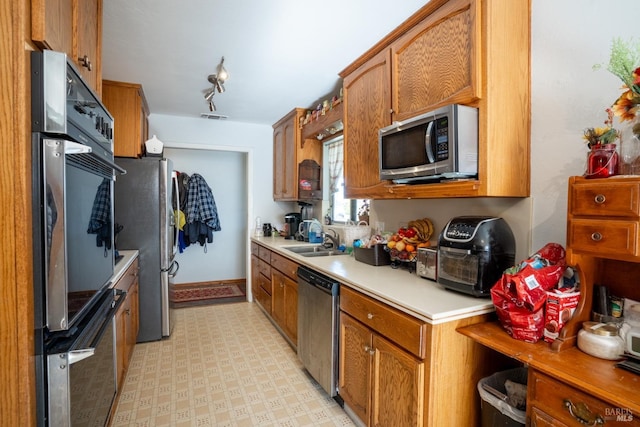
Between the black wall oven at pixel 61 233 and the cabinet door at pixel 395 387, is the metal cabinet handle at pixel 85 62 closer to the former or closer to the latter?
the black wall oven at pixel 61 233

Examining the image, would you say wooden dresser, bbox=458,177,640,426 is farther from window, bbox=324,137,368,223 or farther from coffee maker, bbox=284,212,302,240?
coffee maker, bbox=284,212,302,240

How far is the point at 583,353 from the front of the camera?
1.10 m

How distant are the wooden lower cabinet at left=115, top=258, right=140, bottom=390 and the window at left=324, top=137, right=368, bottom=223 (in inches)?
79.1

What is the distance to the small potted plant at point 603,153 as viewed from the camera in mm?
1080

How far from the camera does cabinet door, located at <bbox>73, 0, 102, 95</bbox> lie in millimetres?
1189

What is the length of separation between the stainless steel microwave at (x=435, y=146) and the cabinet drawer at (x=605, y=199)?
1.44ft

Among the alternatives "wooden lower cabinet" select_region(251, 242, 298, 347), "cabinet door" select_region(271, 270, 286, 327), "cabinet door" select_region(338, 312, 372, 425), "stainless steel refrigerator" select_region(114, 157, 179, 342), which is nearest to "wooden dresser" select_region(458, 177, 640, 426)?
"cabinet door" select_region(338, 312, 372, 425)

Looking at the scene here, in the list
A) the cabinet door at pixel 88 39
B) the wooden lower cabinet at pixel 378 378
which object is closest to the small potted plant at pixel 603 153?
the wooden lower cabinet at pixel 378 378

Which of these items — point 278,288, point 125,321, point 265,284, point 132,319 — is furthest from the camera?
point 265,284

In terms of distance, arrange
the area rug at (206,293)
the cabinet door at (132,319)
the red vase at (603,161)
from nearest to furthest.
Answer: the red vase at (603,161) < the cabinet door at (132,319) < the area rug at (206,293)

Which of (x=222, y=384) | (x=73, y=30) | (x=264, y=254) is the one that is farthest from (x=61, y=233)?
(x=264, y=254)

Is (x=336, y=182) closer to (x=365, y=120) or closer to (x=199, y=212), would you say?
(x=365, y=120)

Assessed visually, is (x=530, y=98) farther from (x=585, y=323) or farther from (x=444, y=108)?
(x=585, y=323)

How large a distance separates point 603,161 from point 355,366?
1.46 m
